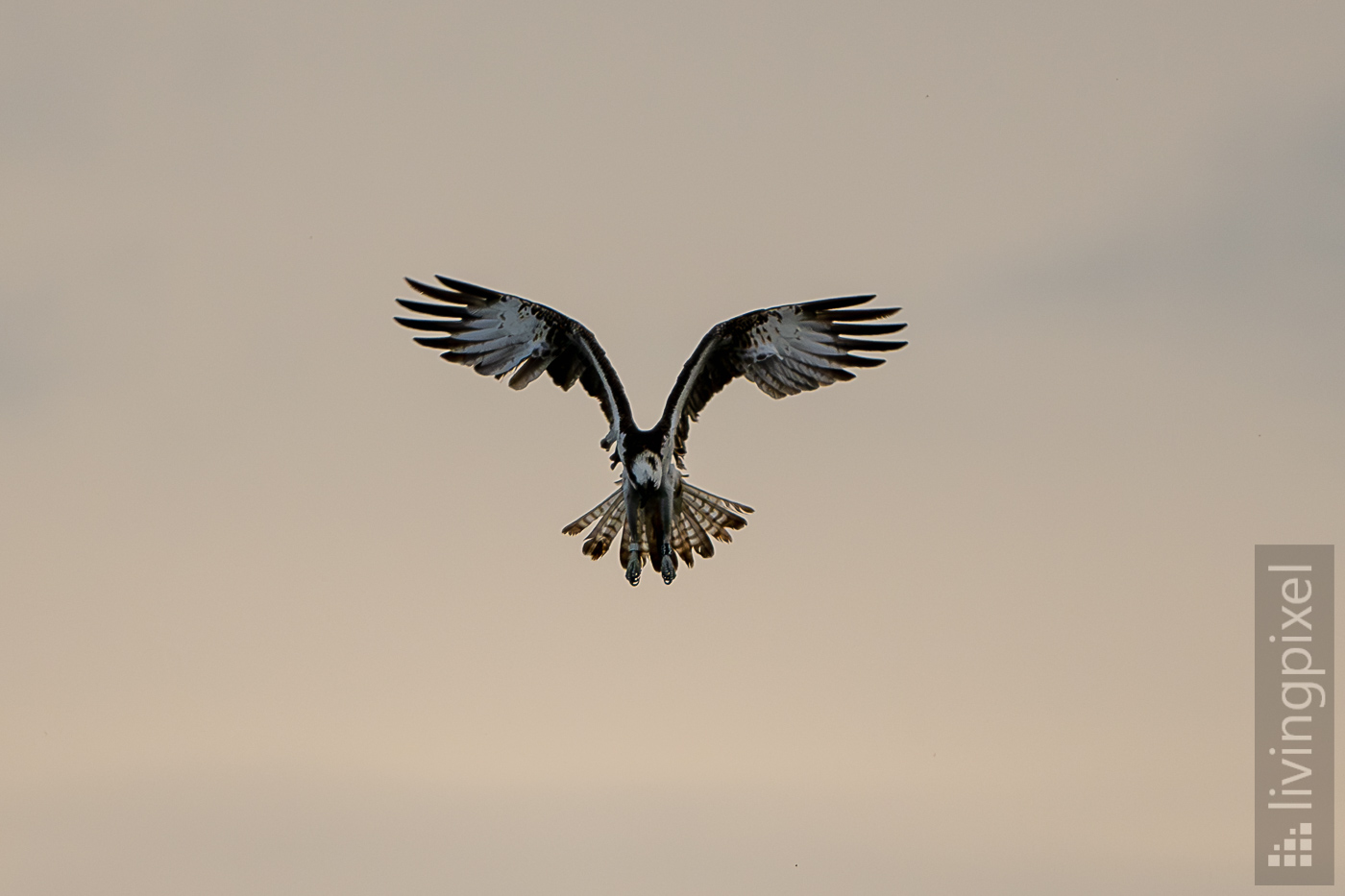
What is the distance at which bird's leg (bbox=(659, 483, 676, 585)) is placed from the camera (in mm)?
18578

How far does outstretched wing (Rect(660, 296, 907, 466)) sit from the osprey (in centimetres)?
1

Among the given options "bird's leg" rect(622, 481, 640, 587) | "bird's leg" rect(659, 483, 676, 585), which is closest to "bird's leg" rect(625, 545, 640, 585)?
"bird's leg" rect(622, 481, 640, 587)

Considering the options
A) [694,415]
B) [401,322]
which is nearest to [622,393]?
[694,415]

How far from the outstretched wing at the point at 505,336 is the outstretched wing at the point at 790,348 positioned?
1502mm

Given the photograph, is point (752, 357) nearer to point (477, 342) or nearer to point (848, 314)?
point (848, 314)

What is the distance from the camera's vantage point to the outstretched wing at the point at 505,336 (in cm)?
1936

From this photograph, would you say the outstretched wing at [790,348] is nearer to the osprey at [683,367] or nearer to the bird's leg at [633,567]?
the osprey at [683,367]

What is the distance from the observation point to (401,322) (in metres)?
19.6

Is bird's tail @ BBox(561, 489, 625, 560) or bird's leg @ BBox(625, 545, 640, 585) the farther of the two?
bird's tail @ BBox(561, 489, 625, 560)

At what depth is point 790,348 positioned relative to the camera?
19.9 meters

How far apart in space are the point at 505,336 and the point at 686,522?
317 cm

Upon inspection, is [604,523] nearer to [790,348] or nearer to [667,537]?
[667,537]

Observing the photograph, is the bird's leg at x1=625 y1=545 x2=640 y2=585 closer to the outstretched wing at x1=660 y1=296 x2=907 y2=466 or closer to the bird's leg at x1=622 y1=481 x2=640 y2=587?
the bird's leg at x1=622 y1=481 x2=640 y2=587

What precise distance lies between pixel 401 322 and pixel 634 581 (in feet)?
14.3
